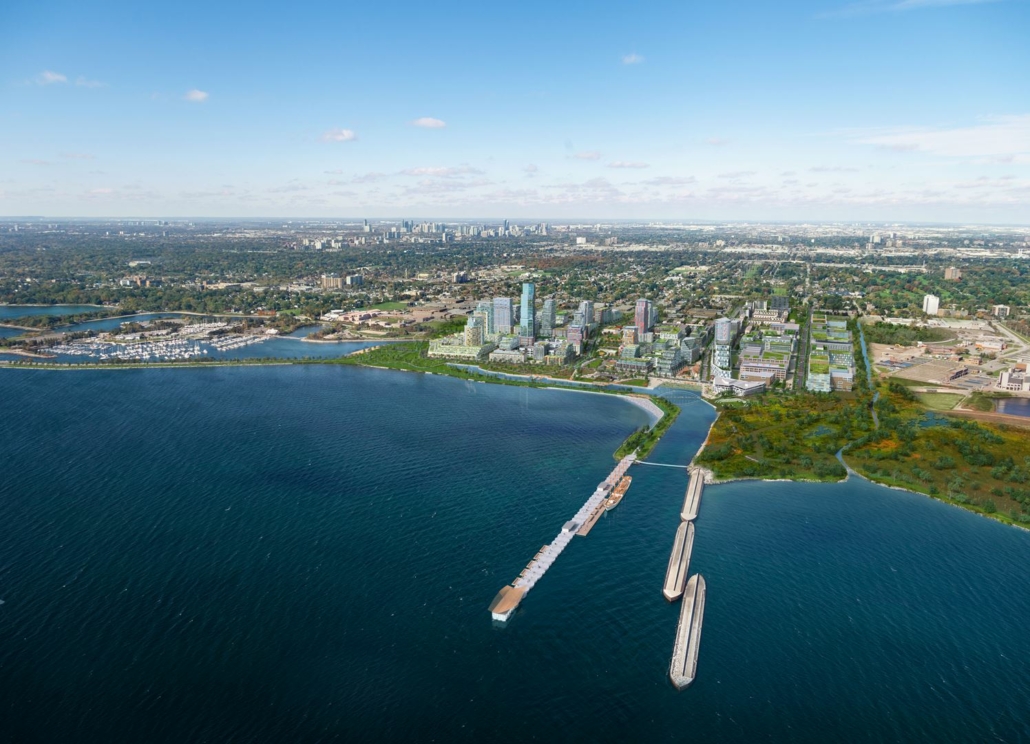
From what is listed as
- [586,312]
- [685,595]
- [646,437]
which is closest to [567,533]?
[685,595]

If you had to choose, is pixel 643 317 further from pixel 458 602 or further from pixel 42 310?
pixel 42 310

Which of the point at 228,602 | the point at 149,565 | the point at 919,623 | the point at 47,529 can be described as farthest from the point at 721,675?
the point at 47,529

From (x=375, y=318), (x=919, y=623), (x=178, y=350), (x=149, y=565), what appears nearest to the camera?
(x=919, y=623)

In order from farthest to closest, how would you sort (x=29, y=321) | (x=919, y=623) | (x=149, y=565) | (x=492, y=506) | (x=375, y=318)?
(x=375, y=318) → (x=29, y=321) → (x=492, y=506) → (x=149, y=565) → (x=919, y=623)

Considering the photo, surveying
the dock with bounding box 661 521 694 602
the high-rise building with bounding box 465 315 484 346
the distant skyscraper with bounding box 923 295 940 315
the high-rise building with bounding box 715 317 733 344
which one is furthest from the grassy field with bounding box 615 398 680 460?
the distant skyscraper with bounding box 923 295 940 315

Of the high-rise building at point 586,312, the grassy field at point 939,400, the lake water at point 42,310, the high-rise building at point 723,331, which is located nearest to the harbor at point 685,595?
the grassy field at point 939,400

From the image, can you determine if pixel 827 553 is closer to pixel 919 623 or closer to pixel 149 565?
pixel 919 623
